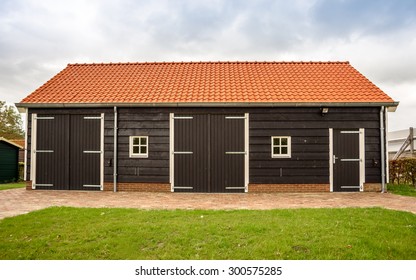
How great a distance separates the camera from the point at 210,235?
16.1 ft

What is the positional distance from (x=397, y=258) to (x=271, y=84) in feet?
29.2

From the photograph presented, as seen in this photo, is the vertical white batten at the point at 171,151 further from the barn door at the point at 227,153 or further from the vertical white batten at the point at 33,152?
the vertical white batten at the point at 33,152

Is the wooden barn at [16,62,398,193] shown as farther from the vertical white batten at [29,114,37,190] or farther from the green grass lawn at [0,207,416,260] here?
the green grass lawn at [0,207,416,260]

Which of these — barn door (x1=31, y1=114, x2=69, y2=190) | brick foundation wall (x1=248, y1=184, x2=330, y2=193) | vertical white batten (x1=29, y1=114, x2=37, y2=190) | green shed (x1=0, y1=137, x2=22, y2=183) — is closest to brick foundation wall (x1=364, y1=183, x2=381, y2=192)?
brick foundation wall (x1=248, y1=184, x2=330, y2=193)

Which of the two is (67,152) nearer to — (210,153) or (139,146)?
(139,146)

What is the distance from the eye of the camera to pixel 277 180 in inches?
428

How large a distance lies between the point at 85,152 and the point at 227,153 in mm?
5333

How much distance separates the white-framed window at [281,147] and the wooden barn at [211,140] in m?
0.04

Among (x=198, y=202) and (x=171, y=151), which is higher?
(x=171, y=151)

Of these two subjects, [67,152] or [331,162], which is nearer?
[331,162]

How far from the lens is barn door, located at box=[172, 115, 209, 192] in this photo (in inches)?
431

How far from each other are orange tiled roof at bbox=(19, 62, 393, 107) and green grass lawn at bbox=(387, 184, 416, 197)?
10.6ft

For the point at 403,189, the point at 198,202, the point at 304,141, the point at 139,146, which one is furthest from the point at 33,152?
the point at 403,189

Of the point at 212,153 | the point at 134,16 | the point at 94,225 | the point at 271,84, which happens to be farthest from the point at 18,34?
the point at 271,84
